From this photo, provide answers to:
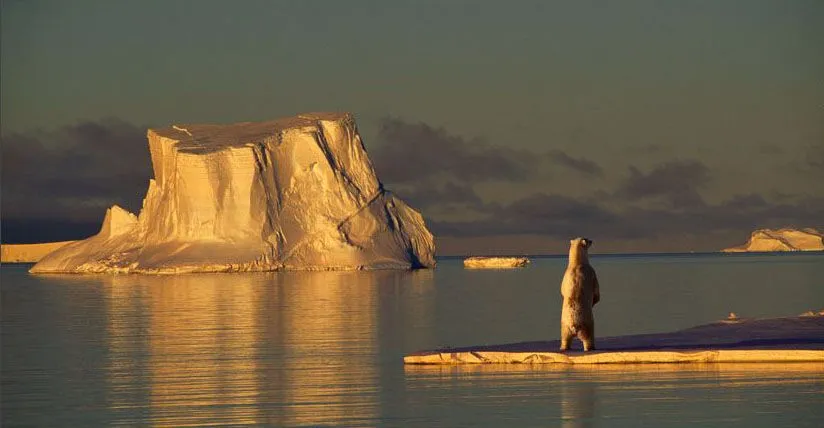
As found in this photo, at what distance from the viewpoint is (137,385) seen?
2033 centimetres

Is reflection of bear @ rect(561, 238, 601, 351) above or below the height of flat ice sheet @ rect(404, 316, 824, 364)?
above

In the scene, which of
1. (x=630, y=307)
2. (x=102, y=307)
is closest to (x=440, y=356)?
(x=630, y=307)

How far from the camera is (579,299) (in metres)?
21.0

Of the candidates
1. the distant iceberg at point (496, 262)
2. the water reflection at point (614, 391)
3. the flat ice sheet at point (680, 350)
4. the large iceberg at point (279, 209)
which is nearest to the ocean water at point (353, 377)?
the water reflection at point (614, 391)

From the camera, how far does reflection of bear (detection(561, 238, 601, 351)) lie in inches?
821

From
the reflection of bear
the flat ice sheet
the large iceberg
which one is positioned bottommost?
the flat ice sheet

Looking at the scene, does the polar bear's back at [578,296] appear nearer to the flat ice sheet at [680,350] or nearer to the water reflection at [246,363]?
the flat ice sheet at [680,350]

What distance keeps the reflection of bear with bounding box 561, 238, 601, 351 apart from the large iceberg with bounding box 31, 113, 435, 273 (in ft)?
247

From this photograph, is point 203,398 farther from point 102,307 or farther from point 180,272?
point 180,272

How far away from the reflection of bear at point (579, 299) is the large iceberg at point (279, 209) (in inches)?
2962

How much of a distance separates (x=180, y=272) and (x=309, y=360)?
75331mm

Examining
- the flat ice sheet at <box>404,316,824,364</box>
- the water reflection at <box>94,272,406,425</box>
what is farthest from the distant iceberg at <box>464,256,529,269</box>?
the flat ice sheet at <box>404,316,824,364</box>

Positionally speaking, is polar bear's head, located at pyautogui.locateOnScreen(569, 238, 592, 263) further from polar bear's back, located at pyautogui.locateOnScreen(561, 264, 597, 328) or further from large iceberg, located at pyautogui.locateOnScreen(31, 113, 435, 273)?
large iceberg, located at pyautogui.locateOnScreen(31, 113, 435, 273)

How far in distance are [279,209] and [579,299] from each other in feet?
256
